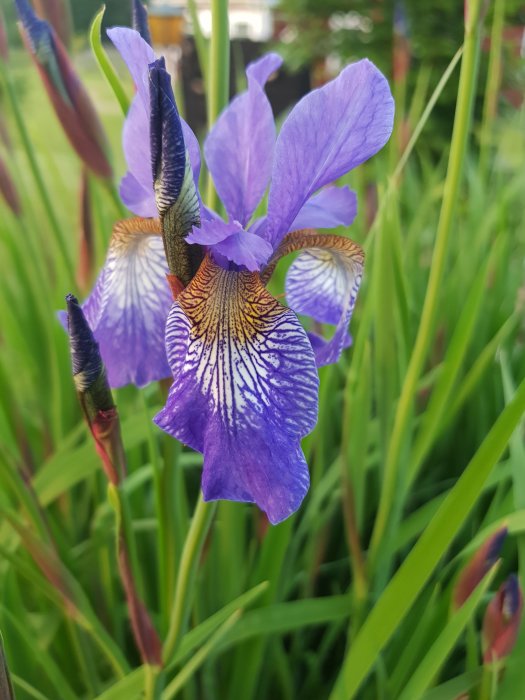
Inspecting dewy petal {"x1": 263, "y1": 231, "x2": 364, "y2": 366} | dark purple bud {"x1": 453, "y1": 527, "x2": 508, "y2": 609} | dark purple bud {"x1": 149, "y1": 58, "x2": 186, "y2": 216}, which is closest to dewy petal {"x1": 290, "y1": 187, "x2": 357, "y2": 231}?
dewy petal {"x1": 263, "y1": 231, "x2": 364, "y2": 366}

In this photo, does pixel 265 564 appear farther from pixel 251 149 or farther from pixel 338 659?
pixel 251 149

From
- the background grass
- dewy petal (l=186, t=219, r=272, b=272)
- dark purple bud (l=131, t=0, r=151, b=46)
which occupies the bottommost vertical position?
the background grass

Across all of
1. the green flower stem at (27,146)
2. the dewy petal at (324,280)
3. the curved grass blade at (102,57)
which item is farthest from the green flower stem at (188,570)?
the green flower stem at (27,146)

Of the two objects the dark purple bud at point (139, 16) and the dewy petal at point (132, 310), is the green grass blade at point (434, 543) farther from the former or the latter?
the dark purple bud at point (139, 16)

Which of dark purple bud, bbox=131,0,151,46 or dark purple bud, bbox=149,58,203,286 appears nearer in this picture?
dark purple bud, bbox=149,58,203,286

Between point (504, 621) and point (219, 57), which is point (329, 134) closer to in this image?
point (219, 57)

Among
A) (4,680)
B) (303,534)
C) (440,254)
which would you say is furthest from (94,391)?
(303,534)

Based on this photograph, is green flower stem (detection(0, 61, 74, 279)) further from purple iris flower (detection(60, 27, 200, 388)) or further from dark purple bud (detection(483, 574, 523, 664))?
dark purple bud (detection(483, 574, 523, 664))
